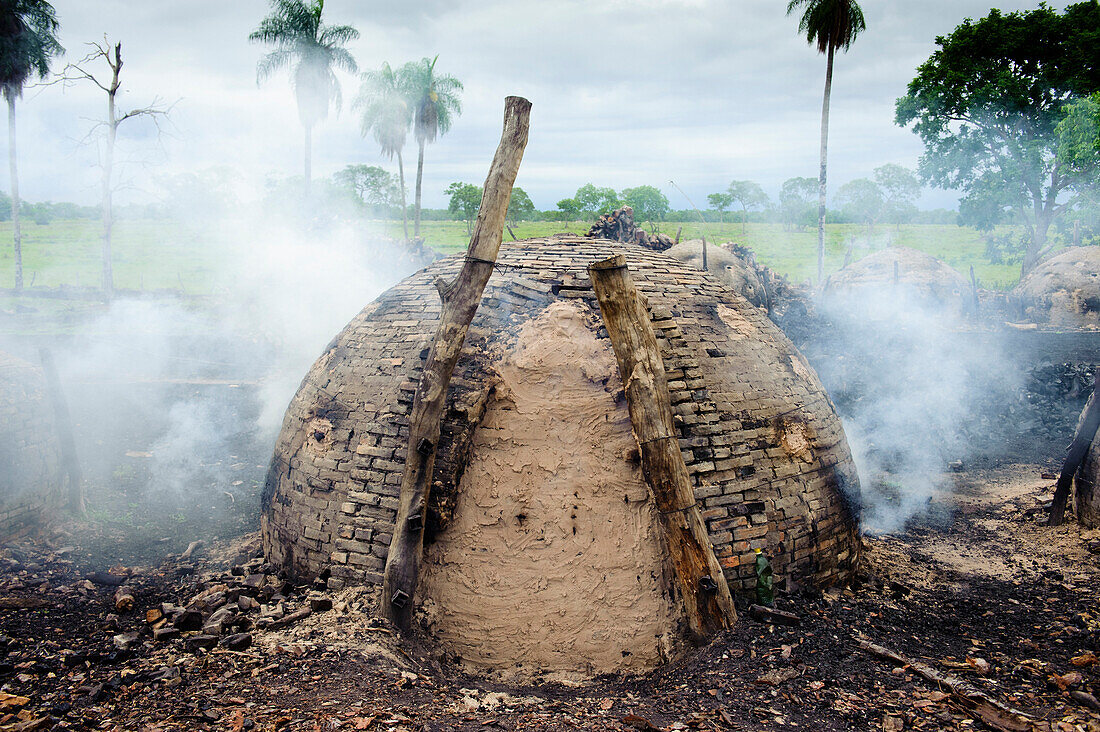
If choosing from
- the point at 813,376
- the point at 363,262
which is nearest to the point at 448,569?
the point at 813,376

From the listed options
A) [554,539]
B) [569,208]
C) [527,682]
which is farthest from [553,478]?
[569,208]

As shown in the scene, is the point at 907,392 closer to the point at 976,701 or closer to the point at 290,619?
the point at 976,701

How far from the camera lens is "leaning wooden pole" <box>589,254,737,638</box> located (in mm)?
4840

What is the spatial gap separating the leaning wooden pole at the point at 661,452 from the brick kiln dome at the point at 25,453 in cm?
829

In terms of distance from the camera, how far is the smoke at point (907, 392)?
11.9 m

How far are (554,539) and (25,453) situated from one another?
7753mm

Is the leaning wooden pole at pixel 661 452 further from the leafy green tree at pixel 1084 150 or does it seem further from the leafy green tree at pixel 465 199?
the leafy green tree at pixel 465 199

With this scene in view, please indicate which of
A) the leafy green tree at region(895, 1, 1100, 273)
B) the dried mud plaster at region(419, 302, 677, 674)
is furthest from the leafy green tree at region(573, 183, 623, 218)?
the dried mud plaster at region(419, 302, 677, 674)

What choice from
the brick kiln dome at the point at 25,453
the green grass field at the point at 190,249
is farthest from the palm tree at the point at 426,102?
the brick kiln dome at the point at 25,453

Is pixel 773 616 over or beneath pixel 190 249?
beneath

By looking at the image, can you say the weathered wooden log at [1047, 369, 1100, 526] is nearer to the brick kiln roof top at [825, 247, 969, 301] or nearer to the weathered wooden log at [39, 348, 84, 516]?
the weathered wooden log at [39, 348, 84, 516]

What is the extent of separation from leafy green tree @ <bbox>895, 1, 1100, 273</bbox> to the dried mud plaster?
88.7 ft

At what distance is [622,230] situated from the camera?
12.3m

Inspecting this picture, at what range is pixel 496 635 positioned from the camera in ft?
16.7
